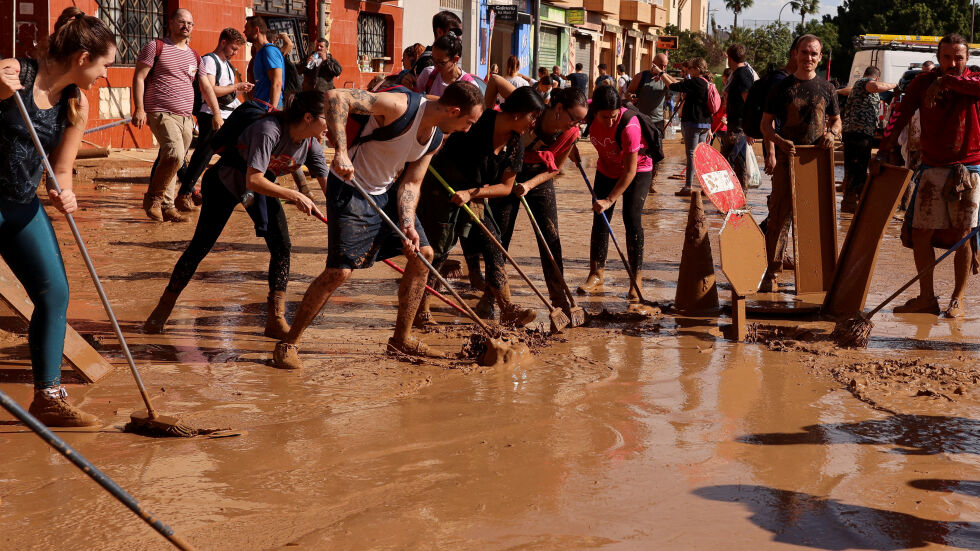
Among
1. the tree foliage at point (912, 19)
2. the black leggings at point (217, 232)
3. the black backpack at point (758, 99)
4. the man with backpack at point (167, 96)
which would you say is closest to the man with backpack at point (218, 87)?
the man with backpack at point (167, 96)

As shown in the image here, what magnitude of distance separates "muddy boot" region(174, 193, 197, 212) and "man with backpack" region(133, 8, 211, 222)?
0.36m

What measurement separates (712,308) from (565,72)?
113ft

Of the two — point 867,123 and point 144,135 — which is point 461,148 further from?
point 144,135

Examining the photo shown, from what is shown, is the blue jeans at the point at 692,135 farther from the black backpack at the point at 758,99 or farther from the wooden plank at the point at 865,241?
the wooden plank at the point at 865,241

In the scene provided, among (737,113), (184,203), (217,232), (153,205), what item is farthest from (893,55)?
(217,232)

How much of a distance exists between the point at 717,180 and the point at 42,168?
4.25m

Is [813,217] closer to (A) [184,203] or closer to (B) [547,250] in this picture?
(B) [547,250]

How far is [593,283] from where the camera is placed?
7.57m

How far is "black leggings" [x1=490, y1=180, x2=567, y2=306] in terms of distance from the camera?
6.64 meters

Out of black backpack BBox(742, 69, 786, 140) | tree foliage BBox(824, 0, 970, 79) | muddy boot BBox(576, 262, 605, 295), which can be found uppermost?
tree foliage BBox(824, 0, 970, 79)

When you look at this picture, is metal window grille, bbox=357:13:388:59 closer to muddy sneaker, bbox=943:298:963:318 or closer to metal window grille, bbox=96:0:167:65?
metal window grille, bbox=96:0:167:65

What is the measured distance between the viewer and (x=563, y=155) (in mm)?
6824

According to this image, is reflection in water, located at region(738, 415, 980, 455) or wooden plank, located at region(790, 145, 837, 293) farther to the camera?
wooden plank, located at region(790, 145, 837, 293)

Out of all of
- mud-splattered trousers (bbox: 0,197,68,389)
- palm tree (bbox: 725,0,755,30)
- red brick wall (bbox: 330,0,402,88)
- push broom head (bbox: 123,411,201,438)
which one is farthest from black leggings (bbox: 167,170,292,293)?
palm tree (bbox: 725,0,755,30)
